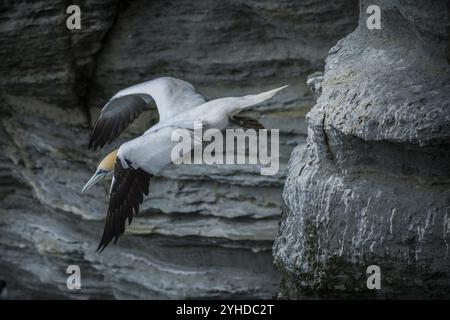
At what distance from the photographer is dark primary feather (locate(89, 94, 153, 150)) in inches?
161

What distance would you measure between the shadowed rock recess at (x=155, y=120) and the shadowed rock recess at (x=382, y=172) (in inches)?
36.2

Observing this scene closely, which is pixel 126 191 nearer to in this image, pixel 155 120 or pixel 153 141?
pixel 153 141

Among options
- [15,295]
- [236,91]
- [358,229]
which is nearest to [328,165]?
[358,229]

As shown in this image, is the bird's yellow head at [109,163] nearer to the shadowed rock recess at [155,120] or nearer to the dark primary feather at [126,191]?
the dark primary feather at [126,191]

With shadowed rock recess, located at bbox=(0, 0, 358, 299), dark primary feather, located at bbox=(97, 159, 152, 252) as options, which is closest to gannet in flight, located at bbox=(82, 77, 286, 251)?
dark primary feather, located at bbox=(97, 159, 152, 252)

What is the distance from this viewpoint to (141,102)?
162 inches

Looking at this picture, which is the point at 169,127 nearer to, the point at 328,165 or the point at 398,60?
the point at 328,165

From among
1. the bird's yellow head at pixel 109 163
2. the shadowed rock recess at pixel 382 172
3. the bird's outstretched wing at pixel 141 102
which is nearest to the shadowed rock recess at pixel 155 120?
the bird's outstretched wing at pixel 141 102

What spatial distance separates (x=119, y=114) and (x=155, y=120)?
0.77 m

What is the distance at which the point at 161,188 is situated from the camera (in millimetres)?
4961

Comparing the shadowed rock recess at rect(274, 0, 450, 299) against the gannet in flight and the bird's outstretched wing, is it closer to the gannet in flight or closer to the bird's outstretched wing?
the gannet in flight

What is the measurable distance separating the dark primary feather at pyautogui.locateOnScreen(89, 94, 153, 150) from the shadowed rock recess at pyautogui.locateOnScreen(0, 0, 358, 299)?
0.72 metres

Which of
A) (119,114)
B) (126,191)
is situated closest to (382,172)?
(126,191)

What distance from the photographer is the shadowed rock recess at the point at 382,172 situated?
3.27 meters
